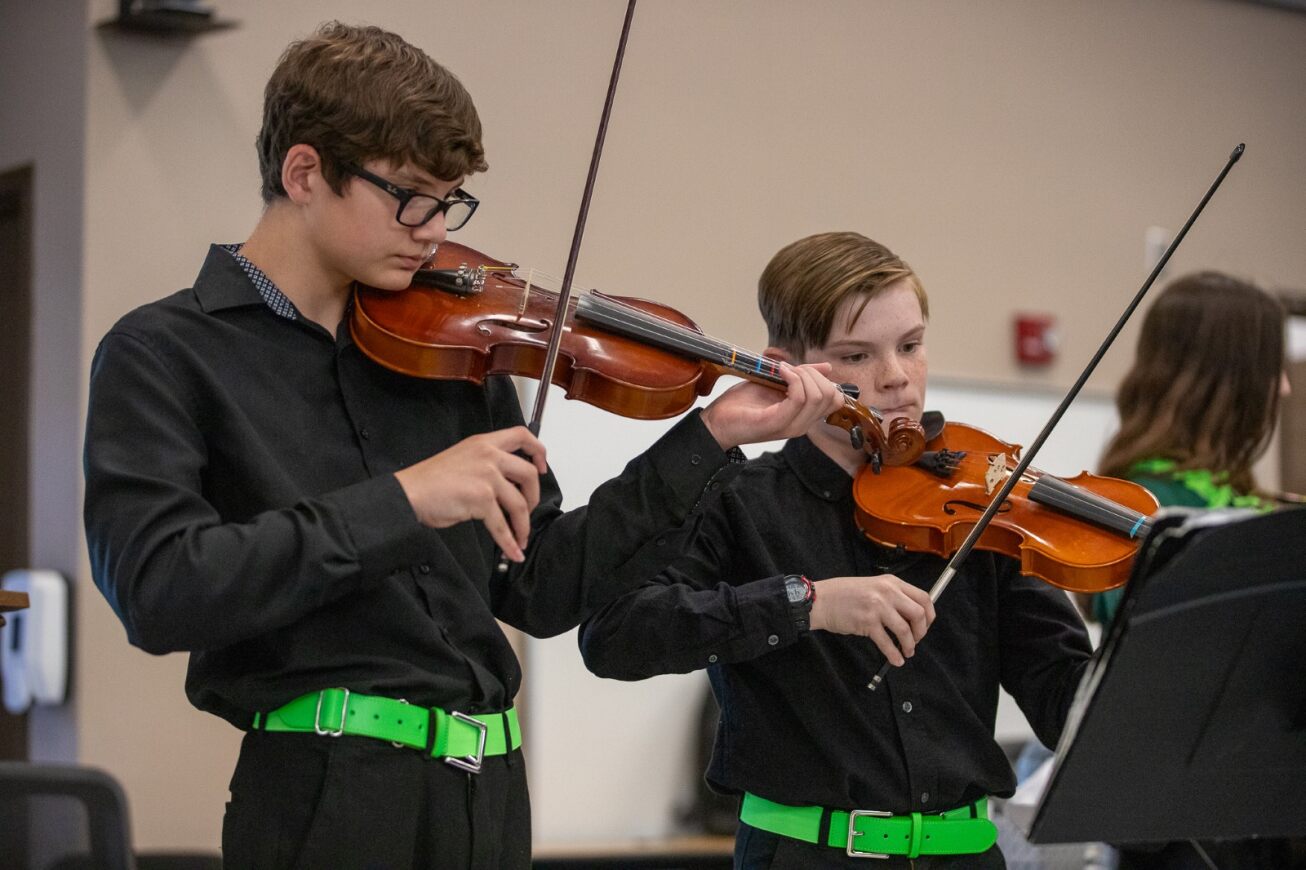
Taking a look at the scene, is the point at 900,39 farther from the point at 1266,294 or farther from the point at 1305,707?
the point at 1305,707

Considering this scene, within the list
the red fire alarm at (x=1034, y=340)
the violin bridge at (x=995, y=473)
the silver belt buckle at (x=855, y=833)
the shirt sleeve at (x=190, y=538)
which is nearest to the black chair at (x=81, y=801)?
the shirt sleeve at (x=190, y=538)

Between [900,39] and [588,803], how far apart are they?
7.71 feet

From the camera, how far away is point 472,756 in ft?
4.93

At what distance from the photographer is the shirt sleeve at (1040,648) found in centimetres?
189

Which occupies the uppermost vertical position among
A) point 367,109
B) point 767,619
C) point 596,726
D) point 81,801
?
point 367,109

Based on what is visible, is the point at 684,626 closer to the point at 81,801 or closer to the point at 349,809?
the point at 349,809

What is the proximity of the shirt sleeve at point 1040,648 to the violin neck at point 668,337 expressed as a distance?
18.4 inches

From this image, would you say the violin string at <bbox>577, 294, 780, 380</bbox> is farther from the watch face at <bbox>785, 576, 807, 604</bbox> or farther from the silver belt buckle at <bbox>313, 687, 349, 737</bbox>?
the silver belt buckle at <bbox>313, 687, 349, 737</bbox>

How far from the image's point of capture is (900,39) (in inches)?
172

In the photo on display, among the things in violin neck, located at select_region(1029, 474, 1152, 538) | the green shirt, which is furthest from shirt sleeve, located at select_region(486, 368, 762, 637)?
the green shirt

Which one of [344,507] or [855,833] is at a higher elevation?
[344,507]

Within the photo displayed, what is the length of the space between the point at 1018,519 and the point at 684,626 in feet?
1.43

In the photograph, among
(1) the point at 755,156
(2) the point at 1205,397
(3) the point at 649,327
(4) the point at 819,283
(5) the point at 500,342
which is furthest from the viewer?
(1) the point at 755,156

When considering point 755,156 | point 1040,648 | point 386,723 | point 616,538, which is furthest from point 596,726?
point 386,723
